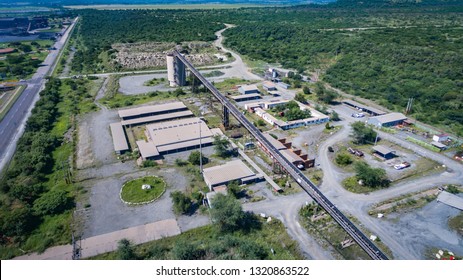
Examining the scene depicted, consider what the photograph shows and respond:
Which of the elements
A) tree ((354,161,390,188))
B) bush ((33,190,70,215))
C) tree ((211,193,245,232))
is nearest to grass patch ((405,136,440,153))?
tree ((354,161,390,188))

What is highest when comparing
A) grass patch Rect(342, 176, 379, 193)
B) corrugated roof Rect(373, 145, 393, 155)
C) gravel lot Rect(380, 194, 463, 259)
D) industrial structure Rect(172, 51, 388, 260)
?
industrial structure Rect(172, 51, 388, 260)

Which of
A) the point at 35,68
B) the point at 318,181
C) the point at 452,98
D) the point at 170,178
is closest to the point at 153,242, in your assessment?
the point at 170,178

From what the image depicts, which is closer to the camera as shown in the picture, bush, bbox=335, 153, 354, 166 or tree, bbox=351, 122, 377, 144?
bush, bbox=335, 153, 354, 166

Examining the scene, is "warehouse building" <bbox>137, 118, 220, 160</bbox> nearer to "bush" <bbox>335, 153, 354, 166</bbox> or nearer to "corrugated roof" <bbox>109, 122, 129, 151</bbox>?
"corrugated roof" <bbox>109, 122, 129, 151</bbox>

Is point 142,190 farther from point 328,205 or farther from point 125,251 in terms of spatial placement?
point 328,205

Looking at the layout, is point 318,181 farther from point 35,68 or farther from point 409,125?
point 35,68

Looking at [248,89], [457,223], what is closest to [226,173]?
[457,223]
